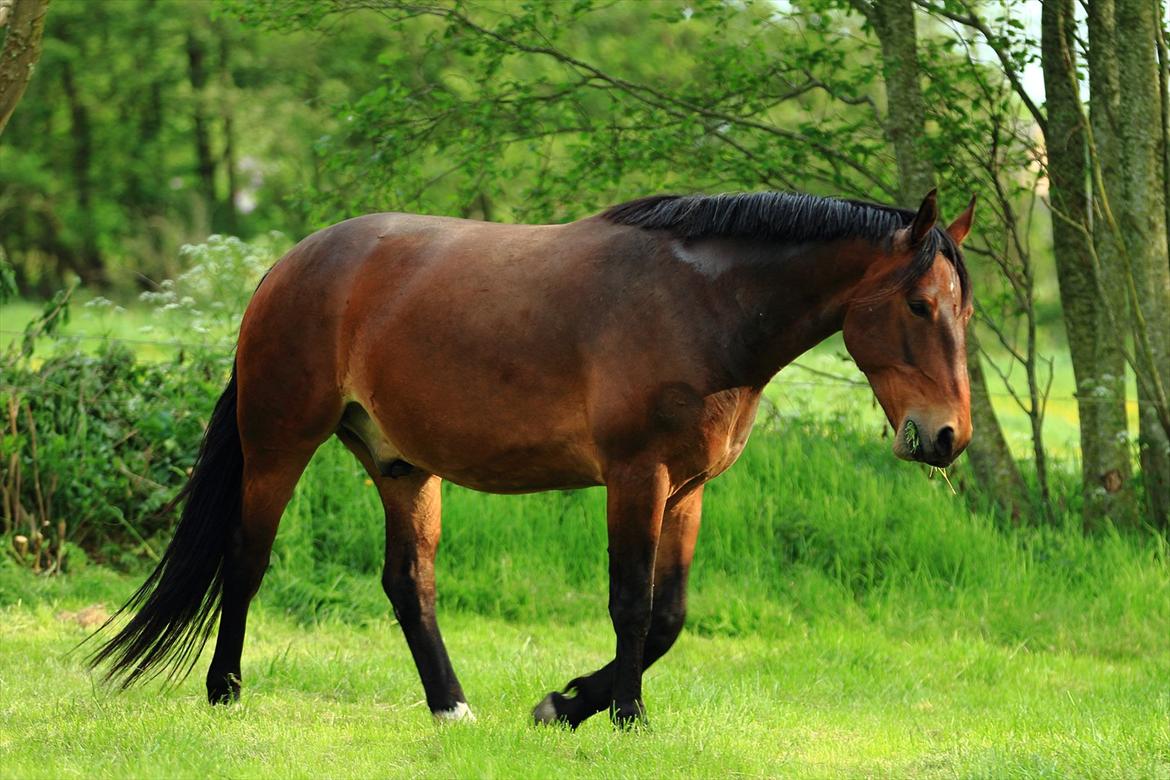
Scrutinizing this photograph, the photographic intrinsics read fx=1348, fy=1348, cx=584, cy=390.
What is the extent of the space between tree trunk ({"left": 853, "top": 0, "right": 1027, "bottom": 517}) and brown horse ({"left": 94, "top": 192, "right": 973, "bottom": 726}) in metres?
3.73

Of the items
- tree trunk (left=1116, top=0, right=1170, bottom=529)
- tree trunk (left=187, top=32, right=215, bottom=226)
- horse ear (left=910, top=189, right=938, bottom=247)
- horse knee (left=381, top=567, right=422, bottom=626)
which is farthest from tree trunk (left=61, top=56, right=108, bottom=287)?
horse ear (left=910, top=189, right=938, bottom=247)

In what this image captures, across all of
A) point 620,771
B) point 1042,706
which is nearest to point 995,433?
point 1042,706

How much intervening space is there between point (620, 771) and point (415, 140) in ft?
19.2

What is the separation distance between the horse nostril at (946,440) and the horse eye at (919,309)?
37 cm

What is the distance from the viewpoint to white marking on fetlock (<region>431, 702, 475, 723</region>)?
5.02m

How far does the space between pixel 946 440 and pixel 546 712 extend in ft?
5.51

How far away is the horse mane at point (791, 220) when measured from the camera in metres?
4.33

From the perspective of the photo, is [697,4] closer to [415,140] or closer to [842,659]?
[415,140]

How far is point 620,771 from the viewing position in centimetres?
410

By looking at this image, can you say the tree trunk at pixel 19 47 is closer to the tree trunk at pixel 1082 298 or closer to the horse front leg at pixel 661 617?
the horse front leg at pixel 661 617

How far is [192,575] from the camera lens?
5453 millimetres

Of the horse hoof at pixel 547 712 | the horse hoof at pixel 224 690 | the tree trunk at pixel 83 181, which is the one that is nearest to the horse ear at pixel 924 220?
the horse hoof at pixel 547 712

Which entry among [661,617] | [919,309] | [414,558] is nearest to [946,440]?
[919,309]

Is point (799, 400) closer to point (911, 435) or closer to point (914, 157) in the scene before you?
point (914, 157)
